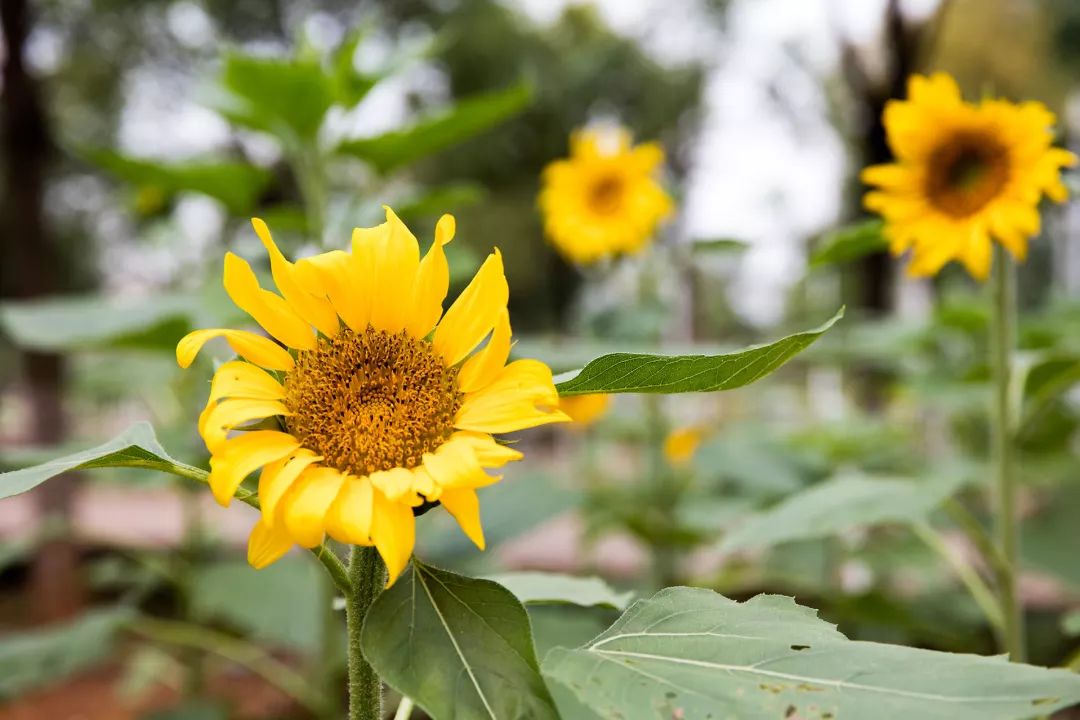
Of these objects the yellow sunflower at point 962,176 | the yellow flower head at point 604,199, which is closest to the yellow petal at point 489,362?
the yellow sunflower at point 962,176

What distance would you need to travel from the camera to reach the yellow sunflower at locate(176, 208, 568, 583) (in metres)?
0.40

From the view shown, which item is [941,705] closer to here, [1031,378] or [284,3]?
[1031,378]

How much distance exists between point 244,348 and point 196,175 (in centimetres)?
84

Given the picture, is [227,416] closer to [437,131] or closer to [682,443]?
[437,131]

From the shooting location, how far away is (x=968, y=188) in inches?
40.2

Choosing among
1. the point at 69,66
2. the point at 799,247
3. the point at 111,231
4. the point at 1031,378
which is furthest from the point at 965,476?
the point at 111,231

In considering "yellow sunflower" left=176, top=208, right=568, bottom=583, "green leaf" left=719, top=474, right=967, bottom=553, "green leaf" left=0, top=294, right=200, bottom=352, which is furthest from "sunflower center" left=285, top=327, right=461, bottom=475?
"green leaf" left=0, top=294, right=200, bottom=352

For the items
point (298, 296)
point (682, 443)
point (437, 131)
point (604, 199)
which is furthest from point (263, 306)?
point (682, 443)

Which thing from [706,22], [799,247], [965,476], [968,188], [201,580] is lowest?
[201,580]

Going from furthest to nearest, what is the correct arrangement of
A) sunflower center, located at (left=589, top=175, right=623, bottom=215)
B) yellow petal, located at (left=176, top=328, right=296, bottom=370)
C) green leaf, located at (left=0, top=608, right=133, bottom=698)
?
sunflower center, located at (left=589, top=175, right=623, bottom=215) < green leaf, located at (left=0, top=608, right=133, bottom=698) < yellow petal, located at (left=176, top=328, right=296, bottom=370)

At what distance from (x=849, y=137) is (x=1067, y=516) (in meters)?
2.21

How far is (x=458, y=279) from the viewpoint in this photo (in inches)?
45.2

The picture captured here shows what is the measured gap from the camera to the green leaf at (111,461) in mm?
396

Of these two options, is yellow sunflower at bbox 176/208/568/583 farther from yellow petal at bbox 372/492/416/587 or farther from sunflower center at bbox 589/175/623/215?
sunflower center at bbox 589/175/623/215
